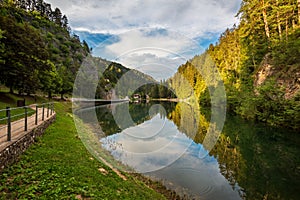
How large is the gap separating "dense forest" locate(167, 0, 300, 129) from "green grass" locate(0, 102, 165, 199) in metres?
9.67

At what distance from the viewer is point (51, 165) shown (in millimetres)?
7020

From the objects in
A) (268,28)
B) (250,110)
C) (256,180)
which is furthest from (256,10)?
(256,180)

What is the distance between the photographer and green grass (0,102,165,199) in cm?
523

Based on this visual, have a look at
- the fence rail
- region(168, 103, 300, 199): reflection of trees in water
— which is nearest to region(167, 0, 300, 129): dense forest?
region(168, 103, 300, 199): reflection of trees in water

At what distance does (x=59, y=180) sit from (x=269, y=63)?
30.4 metres

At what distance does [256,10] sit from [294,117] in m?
17.6

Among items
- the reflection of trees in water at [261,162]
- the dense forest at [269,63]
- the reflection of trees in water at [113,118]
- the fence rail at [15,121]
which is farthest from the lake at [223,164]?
the fence rail at [15,121]

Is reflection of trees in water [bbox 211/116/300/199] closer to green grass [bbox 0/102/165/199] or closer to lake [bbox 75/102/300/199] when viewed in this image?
lake [bbox 75/102/300/199]

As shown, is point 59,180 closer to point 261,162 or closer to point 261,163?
point 261,163

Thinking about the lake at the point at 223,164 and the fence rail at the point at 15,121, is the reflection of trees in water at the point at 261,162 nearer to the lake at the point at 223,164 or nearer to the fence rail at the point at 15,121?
the lake at the point at 223,164

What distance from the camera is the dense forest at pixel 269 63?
68.2ft

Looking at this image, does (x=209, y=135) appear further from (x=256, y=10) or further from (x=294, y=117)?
(x=256, y=10)

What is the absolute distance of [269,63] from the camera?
28.0 meters

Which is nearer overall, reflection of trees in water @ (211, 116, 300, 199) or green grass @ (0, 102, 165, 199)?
green grass @ (0, 102, 165, 199)
